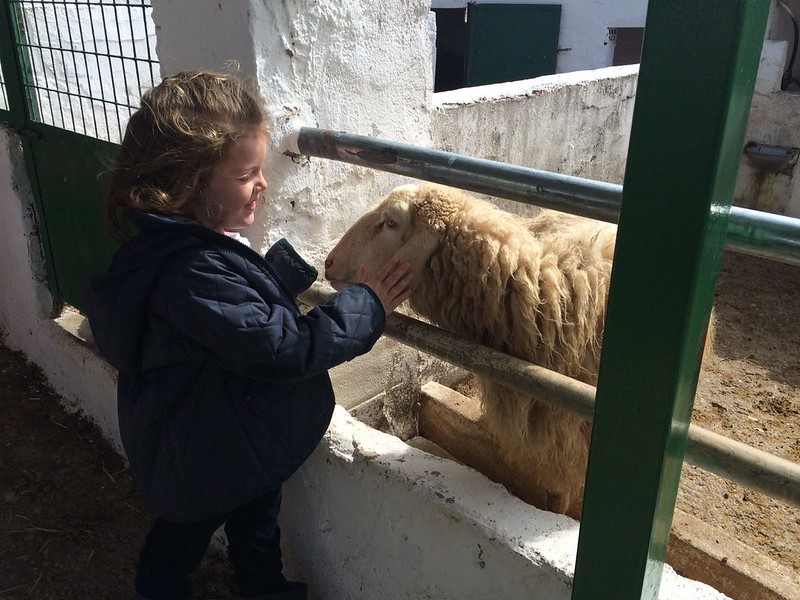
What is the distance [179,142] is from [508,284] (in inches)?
39.4

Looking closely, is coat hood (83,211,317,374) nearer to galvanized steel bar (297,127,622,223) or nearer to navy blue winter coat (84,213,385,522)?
navy blue winter coat (84,213,385,522)

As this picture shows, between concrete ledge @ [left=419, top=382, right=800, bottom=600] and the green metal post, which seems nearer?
the green metal post

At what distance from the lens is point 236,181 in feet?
5.51

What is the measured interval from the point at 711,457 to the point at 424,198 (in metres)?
1.20

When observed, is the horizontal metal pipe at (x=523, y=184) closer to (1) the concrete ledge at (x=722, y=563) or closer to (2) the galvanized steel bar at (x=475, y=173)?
(2) the galvanized steel bar at (x=475, y=173)

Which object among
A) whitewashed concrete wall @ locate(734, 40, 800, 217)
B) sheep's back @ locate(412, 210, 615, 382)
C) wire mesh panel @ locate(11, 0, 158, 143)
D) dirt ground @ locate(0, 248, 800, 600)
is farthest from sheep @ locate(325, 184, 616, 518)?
whitewashed concrete wall @ locate(734, 40, 800, 217)

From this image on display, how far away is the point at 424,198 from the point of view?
217 centimetres

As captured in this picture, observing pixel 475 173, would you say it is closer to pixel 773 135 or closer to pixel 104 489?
pixel 104 489

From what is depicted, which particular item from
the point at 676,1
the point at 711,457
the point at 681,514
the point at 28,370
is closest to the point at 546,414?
the point at 681,514

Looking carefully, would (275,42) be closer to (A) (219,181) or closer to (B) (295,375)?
A: (A) (219,181)

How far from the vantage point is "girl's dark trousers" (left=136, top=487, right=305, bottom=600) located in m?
1.95

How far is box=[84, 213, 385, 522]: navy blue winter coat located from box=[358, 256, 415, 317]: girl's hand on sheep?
0.09 m

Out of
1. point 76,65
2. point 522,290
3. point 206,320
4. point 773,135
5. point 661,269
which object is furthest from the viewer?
point 773,135

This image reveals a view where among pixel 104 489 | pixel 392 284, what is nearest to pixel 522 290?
pixel 392 284
